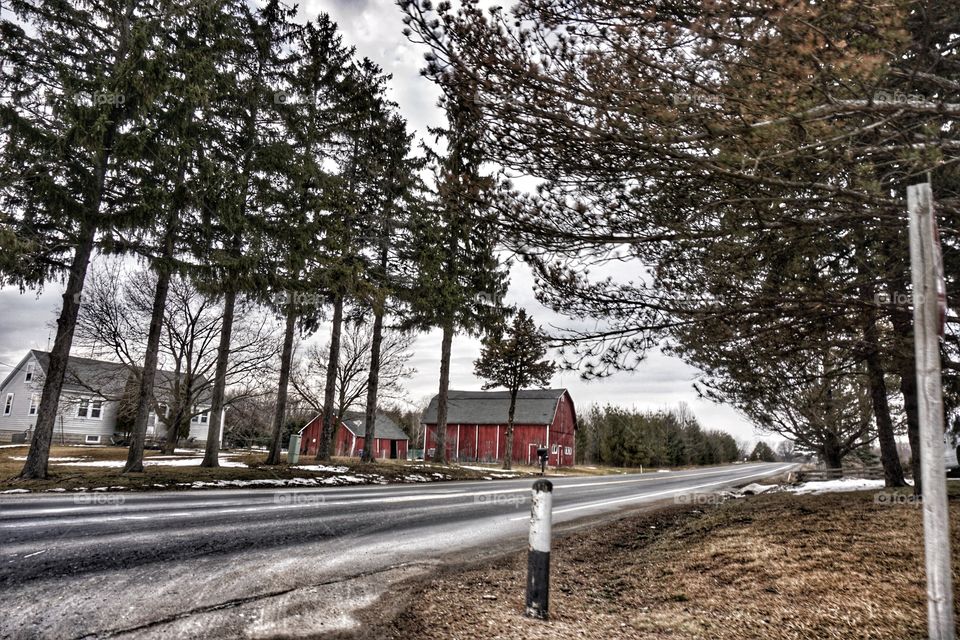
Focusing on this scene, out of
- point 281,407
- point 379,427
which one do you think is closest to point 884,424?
point 281,407

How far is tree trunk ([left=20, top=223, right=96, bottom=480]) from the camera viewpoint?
12039mm

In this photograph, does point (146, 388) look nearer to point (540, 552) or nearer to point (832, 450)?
point (540, 552)

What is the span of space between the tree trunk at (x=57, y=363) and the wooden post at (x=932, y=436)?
48.3 feet

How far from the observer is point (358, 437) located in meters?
55.1

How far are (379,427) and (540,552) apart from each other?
1920 inches

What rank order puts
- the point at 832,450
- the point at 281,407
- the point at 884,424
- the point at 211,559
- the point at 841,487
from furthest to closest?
the point at 832,450, the point at 281,407, the point at 841,487, the point at 884,424, the point at 211,559

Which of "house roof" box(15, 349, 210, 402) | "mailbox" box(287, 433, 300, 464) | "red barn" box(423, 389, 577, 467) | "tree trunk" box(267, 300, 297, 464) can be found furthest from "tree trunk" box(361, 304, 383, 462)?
"red barn" box(423, 389, 577, 467)

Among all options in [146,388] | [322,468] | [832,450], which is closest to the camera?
[146,388]

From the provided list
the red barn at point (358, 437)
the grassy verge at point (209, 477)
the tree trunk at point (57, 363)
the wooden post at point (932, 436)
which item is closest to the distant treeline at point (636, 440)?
the red barn at point (358, 437)

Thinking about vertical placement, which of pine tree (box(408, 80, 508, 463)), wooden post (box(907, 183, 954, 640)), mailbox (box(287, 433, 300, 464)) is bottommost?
mailbox (box(287, 433, 300, 464))

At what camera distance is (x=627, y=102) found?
4.91 metres

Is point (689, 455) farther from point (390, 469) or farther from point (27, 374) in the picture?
point (27, 374)

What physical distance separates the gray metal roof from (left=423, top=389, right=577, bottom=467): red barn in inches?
120

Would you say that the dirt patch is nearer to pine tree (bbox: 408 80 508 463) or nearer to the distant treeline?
pine tree (bbox: 408 80 508 463)
